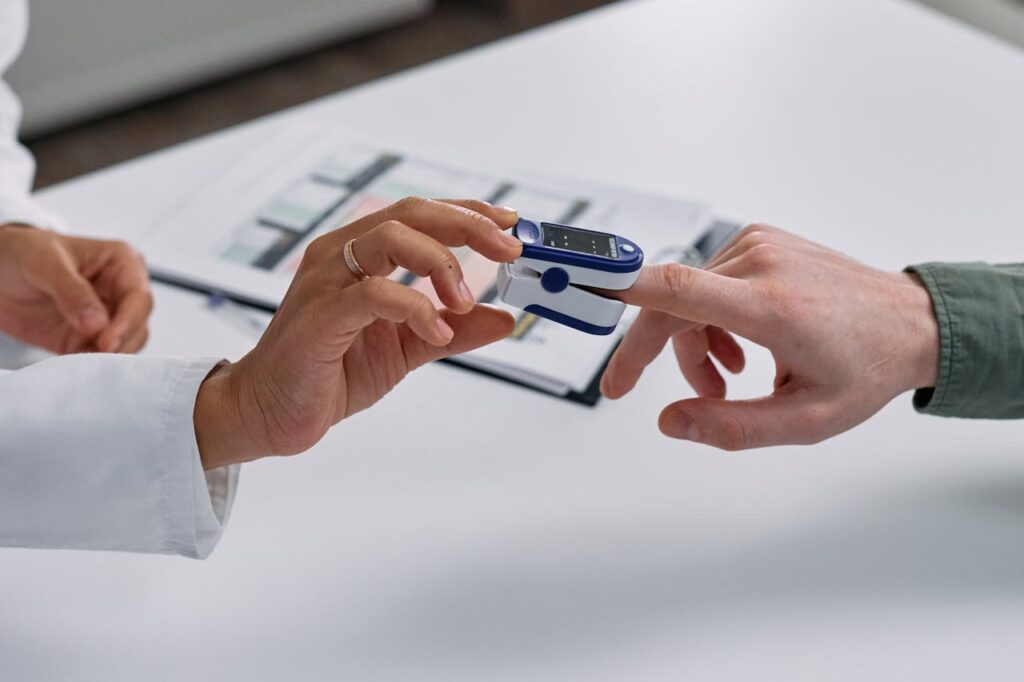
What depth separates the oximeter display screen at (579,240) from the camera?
2.17ft

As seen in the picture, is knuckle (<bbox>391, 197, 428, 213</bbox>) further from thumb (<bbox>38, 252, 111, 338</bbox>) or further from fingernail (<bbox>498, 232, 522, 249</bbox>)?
thumb (<bbox>38, 252, 111, 338</bbox>)

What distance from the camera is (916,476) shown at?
0.79m

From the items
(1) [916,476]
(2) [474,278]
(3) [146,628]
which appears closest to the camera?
(3) [146,628]

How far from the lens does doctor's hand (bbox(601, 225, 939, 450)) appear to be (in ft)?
2.28

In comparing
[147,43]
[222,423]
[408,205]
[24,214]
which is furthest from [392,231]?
[147,43]

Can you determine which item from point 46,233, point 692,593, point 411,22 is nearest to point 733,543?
point 692,593

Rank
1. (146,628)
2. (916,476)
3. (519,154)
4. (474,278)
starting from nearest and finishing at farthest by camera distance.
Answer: (146,628), (916,476), (474,278), (519,154)

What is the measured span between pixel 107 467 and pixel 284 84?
2.19 m

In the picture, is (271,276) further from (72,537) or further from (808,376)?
(808,376)

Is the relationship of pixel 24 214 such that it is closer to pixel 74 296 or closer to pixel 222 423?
pixel 74 296

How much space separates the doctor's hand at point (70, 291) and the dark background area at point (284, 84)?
61.2 inches

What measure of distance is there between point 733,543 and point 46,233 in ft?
2.15

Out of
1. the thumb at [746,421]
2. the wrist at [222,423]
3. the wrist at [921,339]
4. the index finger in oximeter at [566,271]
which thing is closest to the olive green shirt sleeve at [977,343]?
the wrist at [921,339]

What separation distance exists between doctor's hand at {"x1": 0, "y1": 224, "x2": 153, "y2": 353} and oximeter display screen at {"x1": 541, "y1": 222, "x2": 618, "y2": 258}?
410 mm
